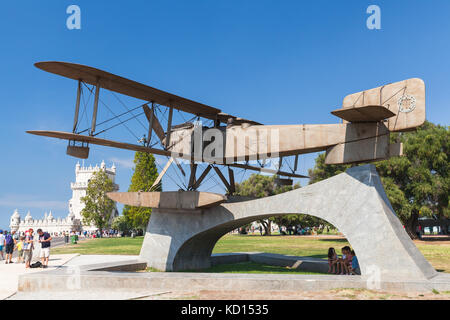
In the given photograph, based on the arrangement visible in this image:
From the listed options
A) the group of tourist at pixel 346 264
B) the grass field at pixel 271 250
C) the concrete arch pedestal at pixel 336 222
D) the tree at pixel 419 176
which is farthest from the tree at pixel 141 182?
the group of tourist at pixel 346 264

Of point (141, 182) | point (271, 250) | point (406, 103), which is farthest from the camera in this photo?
point (141, 182)

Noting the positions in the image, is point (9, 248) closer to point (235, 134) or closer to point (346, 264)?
point (235, 134)

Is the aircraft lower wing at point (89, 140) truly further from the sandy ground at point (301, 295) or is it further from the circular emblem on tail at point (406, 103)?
the circular emblem on tail at point (406, 103)

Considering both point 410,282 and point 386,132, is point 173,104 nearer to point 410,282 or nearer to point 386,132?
point 386,132

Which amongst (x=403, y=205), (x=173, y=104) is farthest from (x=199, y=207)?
(x=403, y=205)

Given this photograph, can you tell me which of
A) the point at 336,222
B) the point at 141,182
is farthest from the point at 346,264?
the point at 141,182

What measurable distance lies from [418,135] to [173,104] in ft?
114

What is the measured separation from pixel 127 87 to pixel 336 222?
31.1 feet

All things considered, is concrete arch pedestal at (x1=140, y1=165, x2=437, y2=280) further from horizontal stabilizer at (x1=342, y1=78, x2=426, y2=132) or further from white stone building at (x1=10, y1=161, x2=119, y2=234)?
white stone building at (x1=10, y1=161, x2=119, y2=234)

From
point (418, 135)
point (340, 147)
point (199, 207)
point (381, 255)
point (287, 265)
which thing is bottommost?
point (287, 265)

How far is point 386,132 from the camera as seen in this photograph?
12.2 m

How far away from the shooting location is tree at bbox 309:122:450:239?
37.6 meters

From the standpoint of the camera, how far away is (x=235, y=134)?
15.6 meters
